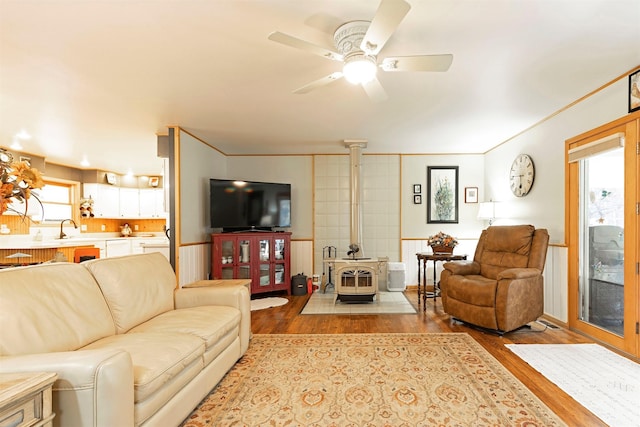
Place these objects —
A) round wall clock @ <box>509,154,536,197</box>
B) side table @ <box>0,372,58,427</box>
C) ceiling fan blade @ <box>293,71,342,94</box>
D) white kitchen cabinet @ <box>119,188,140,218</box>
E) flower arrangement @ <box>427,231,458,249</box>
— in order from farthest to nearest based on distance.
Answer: white kitchen cabinet @ <box>119,188,140,218</box>, flower arrangement @ <box>427,231,458,249</box>, round wall clock @ <box>509,154,536,197</box>, ceiling fan blade @ <box>293,71,342,94</box>, side table @ <box>0,372,58,427</box>

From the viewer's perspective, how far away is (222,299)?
2738mm

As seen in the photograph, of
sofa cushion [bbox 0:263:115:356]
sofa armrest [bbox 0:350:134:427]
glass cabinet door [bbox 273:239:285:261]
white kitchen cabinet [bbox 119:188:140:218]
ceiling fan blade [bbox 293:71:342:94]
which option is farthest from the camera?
white kitchen cabinet [bbox 119:188:140:218]

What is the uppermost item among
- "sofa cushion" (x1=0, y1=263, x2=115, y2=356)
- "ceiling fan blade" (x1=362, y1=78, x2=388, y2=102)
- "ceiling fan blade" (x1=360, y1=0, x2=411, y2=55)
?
"ceiling fan blade" (x1=360, y1=0, x2=411, y2=55)

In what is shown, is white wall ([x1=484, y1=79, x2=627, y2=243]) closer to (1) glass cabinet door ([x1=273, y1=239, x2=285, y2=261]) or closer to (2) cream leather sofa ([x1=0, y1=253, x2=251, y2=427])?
(1) glass cabinet door ([x1=273, y1=239, x2=285, y2=261])

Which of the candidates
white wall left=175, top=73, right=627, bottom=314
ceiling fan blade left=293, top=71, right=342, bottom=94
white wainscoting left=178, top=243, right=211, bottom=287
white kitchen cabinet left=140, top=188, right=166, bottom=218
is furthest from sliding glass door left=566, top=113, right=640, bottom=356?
white kitchen cabinet left=140, top=188, right=166, bottom=218

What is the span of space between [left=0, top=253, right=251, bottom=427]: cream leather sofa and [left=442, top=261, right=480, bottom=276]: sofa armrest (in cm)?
242

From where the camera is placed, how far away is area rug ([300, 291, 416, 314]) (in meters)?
4.21

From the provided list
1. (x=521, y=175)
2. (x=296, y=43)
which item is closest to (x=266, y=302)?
(x=296, y=43)

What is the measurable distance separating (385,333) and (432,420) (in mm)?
1455

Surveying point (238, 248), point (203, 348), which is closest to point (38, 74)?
point (203, 348)

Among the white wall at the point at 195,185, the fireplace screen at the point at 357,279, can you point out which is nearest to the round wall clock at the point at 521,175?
the fireplace screen at the point at 357,279

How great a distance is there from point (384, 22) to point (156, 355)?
80.4 inches

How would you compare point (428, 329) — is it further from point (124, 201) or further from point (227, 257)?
point (124, 201)

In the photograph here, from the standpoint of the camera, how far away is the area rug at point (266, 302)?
179 inches
